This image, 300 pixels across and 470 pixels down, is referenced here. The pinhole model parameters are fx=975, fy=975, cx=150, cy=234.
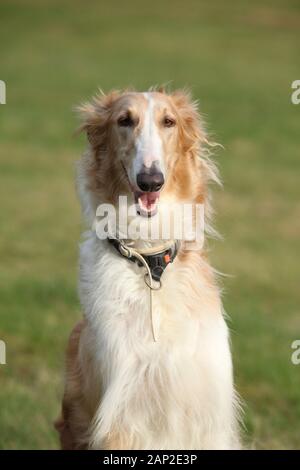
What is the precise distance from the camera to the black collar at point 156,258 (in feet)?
16.8

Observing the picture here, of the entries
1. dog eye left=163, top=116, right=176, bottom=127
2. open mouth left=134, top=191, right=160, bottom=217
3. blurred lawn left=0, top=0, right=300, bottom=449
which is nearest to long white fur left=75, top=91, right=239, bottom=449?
open mouth left=134, top=191, right=160, bottom=217

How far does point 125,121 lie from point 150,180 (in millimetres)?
457

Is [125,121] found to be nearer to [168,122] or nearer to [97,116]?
[168,122]

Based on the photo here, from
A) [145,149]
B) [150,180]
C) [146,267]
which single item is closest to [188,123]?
[145,149]

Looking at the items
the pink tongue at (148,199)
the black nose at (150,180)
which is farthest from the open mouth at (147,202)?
the black nose at (150,180)

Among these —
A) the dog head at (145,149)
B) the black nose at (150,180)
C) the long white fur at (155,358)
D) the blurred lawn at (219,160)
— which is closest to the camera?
the black nose at (150,180)

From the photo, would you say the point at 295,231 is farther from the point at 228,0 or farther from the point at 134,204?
the point at 228,0

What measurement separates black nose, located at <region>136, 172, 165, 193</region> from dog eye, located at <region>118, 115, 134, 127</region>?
38cm

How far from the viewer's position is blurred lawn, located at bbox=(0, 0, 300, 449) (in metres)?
8.47

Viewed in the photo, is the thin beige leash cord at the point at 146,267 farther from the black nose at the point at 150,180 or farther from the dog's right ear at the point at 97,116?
the dog's right ear at the point at 97,116

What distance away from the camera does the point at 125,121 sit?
16.6 feet

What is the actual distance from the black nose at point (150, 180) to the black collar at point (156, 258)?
46 centimetres

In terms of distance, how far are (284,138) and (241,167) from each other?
121 inches
